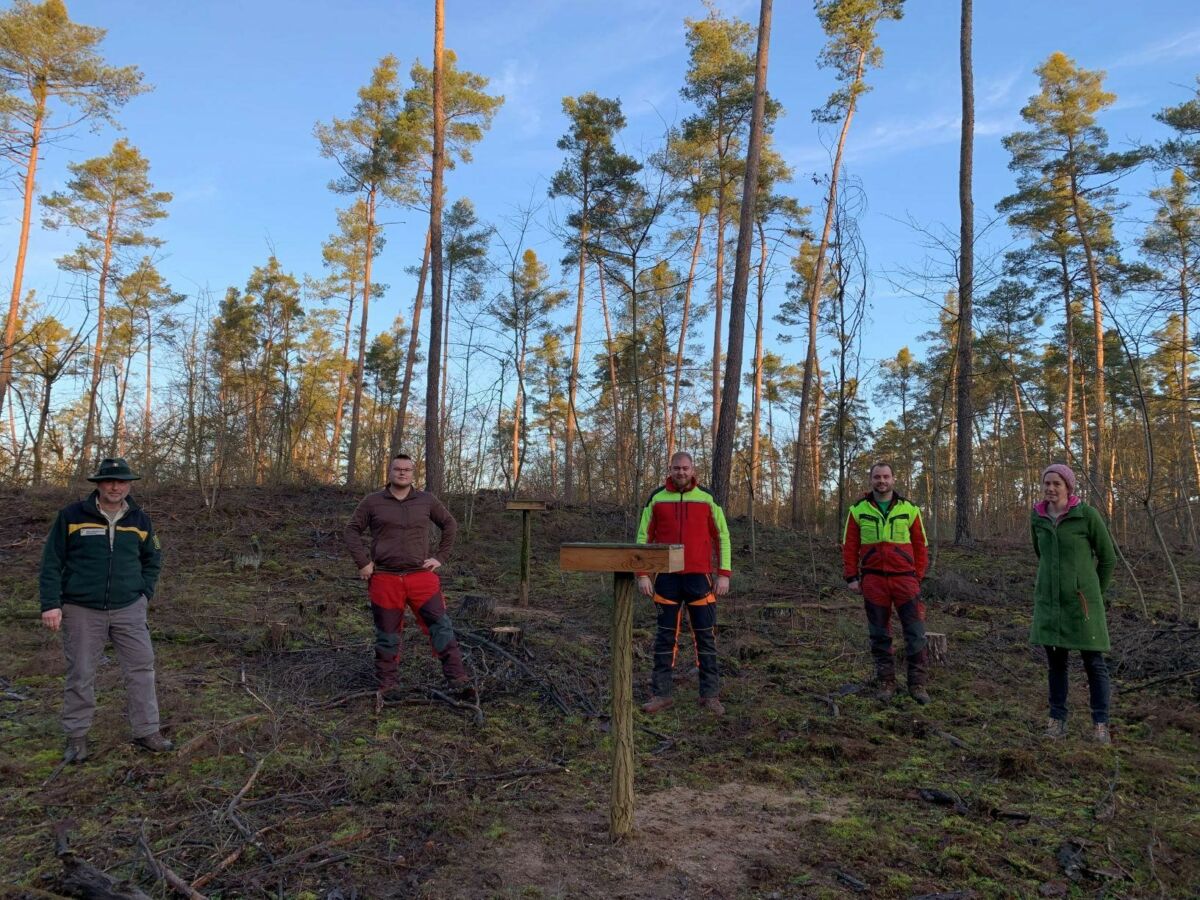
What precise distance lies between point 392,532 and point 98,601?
1810 mm

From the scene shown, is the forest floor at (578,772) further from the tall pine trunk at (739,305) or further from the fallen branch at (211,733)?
the tall pine trunk at (739,305)

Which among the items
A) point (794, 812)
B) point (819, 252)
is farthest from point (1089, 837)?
point (819, 252)

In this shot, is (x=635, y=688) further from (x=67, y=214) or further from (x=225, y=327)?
(x=67, y=214)

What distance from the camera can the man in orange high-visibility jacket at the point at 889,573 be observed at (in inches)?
223

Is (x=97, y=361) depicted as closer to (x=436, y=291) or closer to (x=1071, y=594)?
(x=436, y=291)

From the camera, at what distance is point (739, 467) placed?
28625 millimetres

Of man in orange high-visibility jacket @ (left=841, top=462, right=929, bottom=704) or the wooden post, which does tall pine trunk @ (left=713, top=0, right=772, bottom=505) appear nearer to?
man in orange high-visibility jacket @ (left=841, top=462, right=929, bottom=704)

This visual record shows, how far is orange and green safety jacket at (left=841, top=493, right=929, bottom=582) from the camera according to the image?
5.66 meters

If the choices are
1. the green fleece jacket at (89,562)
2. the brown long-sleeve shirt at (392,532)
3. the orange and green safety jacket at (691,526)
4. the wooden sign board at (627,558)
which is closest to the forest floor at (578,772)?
the green fleece jacket at (89,562)

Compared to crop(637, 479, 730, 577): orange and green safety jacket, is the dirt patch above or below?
below

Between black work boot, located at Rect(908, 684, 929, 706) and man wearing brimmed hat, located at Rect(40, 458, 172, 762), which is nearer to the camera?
man wearing brimmed hat, located at Rect(40, 458, 172, 762)

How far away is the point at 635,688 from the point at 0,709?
429 cm

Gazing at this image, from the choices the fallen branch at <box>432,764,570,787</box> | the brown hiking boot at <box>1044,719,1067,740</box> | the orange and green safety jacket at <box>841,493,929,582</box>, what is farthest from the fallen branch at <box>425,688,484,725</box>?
the brown hiking boot at <box>1044,719,1067,740</box>

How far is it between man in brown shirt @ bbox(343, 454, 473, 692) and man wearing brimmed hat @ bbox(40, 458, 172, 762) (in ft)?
4.61
